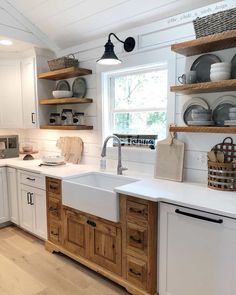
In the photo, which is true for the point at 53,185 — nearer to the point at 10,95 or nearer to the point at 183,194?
the point at 183,194

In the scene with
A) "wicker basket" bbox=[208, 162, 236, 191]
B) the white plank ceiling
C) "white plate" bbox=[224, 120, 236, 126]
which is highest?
the white plank ceiling

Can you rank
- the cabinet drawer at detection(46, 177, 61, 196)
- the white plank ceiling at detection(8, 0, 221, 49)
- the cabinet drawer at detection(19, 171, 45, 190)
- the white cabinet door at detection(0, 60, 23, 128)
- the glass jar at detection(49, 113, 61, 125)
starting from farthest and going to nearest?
the white cabinet door at detection(0, 60, 23, 128)
the glass jar at detection(49, 113, 61, 125)
the cabinet drawer at detection(19, 171, 45, 190)
the cabinet drawer at detection(46, 177, 61, 196)
the white plank ceiling at detection(8, 0, 221, 49)

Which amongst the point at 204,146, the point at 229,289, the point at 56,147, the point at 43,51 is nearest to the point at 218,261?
the point at 229,289

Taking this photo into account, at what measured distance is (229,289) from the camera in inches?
61.7

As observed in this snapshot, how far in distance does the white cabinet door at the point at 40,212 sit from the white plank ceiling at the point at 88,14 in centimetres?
185

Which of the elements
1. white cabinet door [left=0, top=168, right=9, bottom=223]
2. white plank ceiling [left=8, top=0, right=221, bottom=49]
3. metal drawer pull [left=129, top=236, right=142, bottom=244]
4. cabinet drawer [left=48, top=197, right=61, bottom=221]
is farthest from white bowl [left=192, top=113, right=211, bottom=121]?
white cabinet door [left=0, top=168, right=9, bottom=223]

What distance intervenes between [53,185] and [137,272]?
1187 mm

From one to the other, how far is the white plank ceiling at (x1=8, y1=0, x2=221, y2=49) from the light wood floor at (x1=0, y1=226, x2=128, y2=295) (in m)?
2.41

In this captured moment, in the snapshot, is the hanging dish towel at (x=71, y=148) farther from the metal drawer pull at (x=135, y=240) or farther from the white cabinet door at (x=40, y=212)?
the metal drawer pull at (x=135, y=240)

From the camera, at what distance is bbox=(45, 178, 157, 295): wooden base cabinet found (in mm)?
1923

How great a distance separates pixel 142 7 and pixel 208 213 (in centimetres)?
186

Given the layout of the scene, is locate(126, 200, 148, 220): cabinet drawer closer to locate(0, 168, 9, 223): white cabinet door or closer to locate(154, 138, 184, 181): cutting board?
locate(154, 138, 184, 181): cutting board

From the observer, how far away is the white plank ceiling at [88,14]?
7.61ft

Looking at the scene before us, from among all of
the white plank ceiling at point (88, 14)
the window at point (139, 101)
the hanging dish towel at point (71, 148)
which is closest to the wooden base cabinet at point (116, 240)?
the hanging dish towel at point (71, 148)
